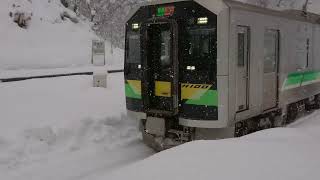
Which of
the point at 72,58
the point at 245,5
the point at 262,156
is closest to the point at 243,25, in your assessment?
the point at 245,5

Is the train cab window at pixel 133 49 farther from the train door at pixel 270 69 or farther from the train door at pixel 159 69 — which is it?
the train door at pixel 270 69

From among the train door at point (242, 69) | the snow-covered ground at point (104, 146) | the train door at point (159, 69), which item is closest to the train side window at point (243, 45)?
the train door at point (242, 69)

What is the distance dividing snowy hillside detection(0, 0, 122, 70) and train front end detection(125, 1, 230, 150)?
47.2 feet

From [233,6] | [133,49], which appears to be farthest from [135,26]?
[233,6]

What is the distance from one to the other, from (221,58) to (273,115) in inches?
126

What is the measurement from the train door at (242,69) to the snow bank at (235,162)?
216cm

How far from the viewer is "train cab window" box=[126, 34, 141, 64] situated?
30.7 ft

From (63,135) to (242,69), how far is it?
393 centimetres

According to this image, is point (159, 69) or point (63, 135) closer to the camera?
point (159, 69)

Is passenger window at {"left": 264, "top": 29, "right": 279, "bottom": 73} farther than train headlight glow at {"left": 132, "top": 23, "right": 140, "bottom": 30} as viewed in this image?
Yes

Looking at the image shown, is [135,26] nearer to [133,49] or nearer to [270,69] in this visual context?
[133,49]

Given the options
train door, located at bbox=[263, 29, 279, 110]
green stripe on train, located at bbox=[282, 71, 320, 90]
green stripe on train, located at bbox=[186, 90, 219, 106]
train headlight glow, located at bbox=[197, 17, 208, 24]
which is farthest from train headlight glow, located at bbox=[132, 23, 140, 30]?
green stripe on train, located at bbox=[282, 71, 320, 90]

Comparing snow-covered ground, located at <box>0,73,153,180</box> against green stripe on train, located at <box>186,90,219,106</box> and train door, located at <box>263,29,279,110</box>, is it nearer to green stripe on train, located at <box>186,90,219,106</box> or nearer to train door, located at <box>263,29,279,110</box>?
green stripe on train, located at <box>186,90,219,106</box>

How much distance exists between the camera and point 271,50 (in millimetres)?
9945
